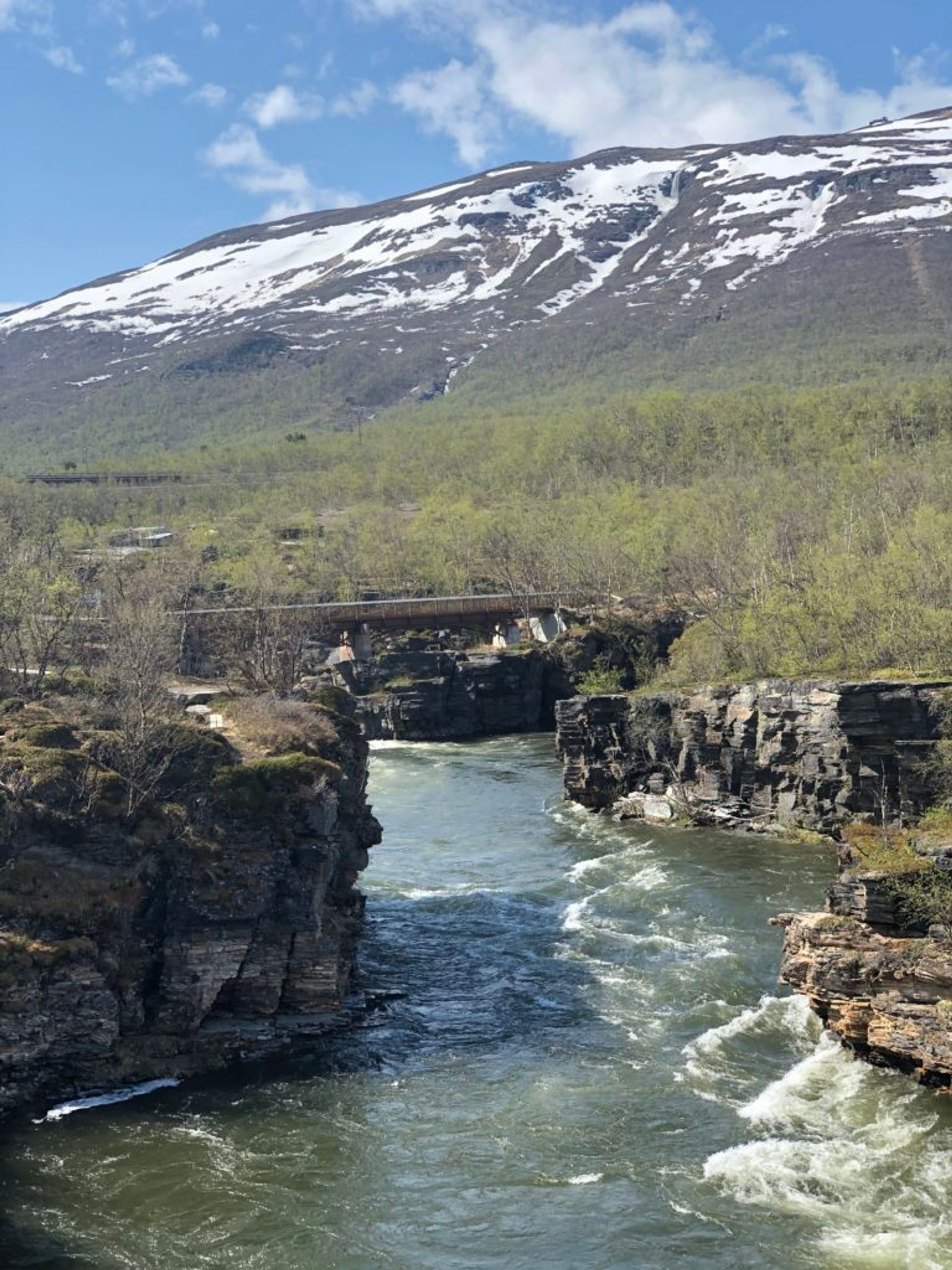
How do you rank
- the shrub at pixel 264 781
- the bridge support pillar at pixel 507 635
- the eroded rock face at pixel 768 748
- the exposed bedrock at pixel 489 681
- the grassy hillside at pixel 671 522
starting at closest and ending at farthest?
the shrub at pixel 264 781 < the eroded rock face at pixel 768 748 < the grassy hillside at pixel 671 522 < the exposed bedrock at pixel 489 681 < the bridge support pillar at pixel 507 635

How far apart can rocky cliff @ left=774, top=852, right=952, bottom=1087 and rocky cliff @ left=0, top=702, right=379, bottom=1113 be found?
A: 13792 mm

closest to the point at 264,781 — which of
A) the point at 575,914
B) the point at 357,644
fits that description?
the point at 575,914

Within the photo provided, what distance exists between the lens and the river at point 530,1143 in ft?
91.3

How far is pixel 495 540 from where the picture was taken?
146m

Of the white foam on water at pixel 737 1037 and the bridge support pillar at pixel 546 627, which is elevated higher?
the bridge support pillar at pixel 546 627

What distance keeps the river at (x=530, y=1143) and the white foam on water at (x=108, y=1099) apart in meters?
0.29

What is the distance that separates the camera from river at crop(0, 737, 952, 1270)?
2783 centimetres

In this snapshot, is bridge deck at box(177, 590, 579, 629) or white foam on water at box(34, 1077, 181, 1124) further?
bridge deck at box(177, 590, 579, 629)

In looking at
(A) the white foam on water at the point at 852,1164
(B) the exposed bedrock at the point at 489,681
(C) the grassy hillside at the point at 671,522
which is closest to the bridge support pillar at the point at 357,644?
(B) the exposed bedrock at the point at 489,681

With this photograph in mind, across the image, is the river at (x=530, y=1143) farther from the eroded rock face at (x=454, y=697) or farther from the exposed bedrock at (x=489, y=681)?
the exposed bedrock at (x=489, y=681)

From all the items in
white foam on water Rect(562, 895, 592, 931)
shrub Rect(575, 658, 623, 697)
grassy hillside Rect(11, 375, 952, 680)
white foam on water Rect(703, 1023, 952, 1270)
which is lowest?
white foam on water Rect(703, 1023, 952, 1270)

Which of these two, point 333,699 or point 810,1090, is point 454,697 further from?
point 810,1090

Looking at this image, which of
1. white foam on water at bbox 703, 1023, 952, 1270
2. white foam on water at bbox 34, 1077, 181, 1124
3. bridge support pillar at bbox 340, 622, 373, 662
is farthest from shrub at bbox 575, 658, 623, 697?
white foam on water at bbox 34, 1077, 181, 1124

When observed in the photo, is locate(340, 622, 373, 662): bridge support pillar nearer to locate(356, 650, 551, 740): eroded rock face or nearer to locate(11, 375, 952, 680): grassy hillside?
locate(356, 650, 551, 740): eroded rock face
